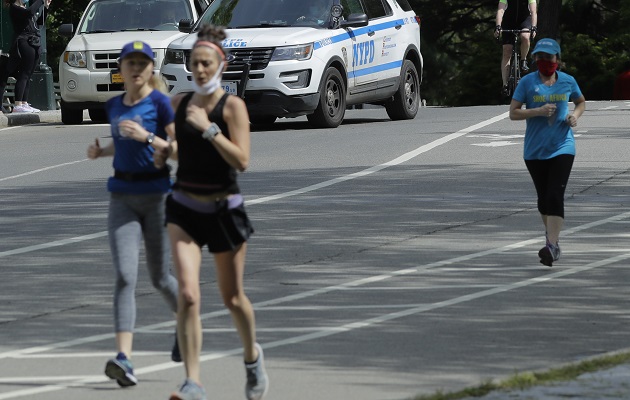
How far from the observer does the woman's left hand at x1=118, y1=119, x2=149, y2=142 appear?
7.79 meters

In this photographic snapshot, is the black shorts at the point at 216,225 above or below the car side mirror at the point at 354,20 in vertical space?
above

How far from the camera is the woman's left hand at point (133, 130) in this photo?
779 centimetres

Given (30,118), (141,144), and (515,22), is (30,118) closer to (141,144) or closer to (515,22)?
(515,22)

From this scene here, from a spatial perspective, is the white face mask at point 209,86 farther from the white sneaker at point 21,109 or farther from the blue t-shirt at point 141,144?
the white sneaker at point 21,109

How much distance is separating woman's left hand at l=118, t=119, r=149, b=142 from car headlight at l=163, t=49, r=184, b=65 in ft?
46.3

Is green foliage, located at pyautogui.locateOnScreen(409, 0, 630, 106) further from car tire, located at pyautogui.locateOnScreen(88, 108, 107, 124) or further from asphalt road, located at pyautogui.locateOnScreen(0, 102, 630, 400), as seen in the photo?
asphalt road, located at pyautogui.locateOnScreen(0, 102, 630, 400)

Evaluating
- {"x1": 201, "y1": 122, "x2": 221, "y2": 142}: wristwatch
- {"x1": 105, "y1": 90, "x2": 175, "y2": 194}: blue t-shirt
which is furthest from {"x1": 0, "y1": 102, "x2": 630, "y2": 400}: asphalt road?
{"x1": 201, "y1": 122, "x2": 221, "y2": 142}: wristwatch

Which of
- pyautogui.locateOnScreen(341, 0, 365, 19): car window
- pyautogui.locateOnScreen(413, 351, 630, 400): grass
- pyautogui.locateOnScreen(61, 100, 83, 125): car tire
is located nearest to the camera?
pyautogui.locateOnScreen(413, 351, 630, 400): grass

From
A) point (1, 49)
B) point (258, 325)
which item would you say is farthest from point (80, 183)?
point (1, 49)

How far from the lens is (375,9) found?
23.6 metres

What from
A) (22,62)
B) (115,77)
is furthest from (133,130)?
(22,62)

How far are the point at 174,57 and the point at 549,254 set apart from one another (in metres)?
11.5

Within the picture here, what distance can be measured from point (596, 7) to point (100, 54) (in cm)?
2356

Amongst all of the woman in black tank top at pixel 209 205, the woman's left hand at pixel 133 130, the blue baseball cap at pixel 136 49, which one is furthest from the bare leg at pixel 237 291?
the blue baseball cap at pixel 136 49
